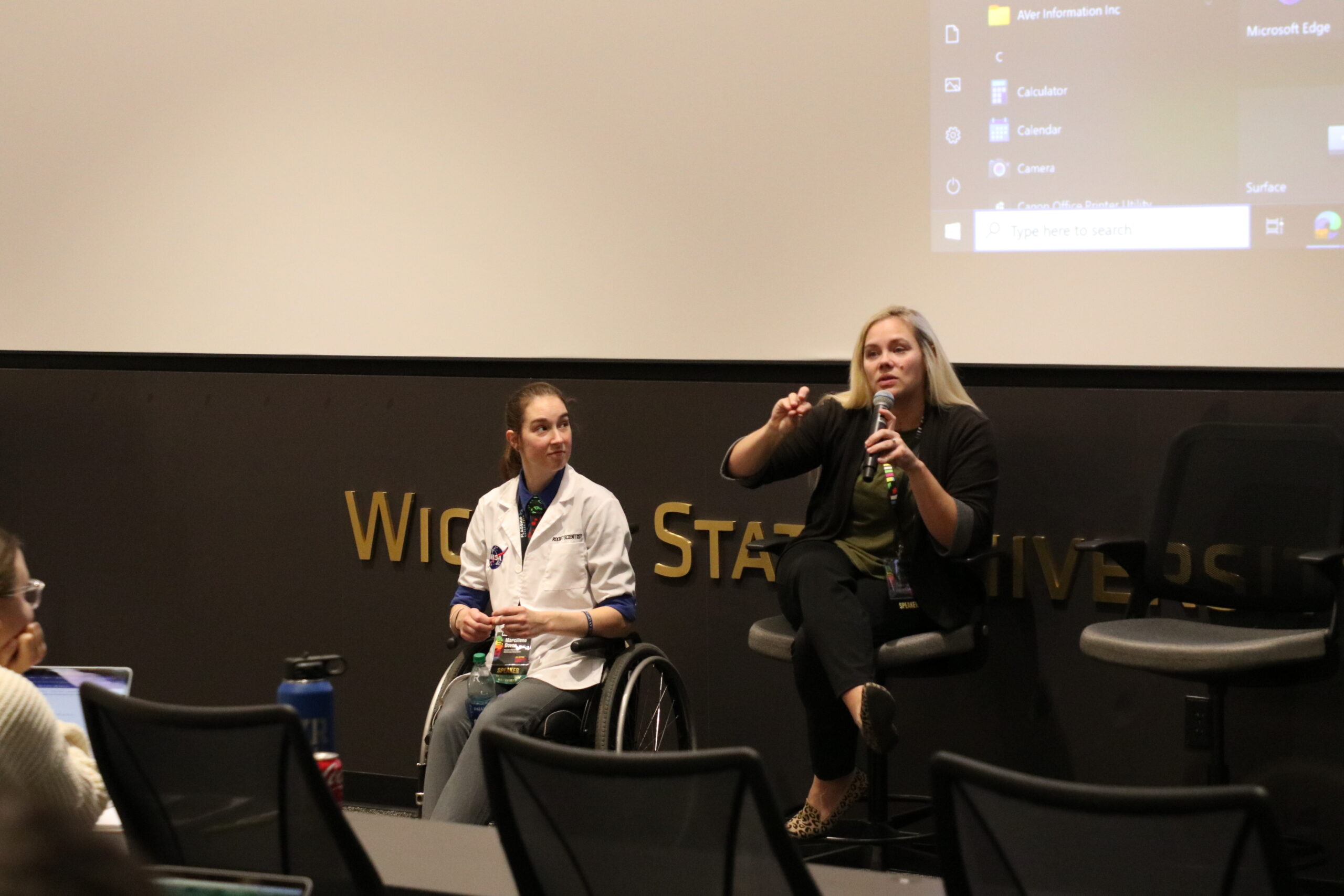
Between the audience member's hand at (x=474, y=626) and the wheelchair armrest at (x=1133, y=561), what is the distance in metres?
1.48

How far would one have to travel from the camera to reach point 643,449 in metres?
4.27

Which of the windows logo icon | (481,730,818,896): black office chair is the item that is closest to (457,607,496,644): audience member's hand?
(481,730,818,896): black office chair

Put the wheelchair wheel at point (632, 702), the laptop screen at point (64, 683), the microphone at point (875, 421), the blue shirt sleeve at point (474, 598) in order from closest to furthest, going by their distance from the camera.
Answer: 1. the laptop screen at point (64, 683)
2. the wheelchair wheel at point (632, 702)
3. the microphone at point (875, 421)
4. the blue shirt sleeve at point (474, 598)

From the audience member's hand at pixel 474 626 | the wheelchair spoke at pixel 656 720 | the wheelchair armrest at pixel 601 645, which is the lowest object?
the wheelchair spoke at pixel 656 720

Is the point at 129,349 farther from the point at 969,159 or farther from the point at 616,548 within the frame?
the point at 969,159

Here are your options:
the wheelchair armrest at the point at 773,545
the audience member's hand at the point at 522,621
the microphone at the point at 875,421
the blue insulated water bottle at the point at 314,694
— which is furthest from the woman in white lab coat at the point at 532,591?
the blue insulated water bottle at the point at 314,694

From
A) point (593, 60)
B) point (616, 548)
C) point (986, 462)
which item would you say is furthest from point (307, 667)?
point (593, 60)

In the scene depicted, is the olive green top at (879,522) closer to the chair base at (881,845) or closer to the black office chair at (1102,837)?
the chair base at (881,845)

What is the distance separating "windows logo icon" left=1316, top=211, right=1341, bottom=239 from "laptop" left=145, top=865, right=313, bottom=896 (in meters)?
2.96

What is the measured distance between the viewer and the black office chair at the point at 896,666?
337 centimetres

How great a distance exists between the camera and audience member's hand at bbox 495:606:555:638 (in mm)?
3295

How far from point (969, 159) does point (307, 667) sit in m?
2.38

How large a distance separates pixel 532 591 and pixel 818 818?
3.09ft

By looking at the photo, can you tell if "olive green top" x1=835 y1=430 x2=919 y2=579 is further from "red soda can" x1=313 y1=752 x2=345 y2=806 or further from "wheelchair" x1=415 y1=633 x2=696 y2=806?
"red soda can" x1=313 y1=752 x2=345 y2=806
